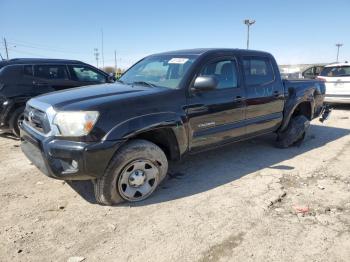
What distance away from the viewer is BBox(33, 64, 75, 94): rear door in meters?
6.88

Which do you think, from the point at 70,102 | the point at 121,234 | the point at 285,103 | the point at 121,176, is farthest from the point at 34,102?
the point at 285,103

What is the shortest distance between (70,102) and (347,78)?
31.1 feet

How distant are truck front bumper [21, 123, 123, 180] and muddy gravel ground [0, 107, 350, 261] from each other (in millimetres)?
511

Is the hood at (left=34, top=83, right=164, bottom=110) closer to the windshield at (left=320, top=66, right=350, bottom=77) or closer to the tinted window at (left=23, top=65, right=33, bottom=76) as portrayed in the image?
the tinted window at (left=23, top=65, right=33, bottom=76)

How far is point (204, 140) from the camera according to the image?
14.5 ft

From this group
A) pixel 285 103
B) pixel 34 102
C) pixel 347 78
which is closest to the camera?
pixel 34 102

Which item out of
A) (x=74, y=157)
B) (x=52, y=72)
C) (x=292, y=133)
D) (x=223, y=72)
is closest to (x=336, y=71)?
(x=292, y=133)

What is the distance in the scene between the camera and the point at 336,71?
10789mm

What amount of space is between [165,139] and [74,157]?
1.20m

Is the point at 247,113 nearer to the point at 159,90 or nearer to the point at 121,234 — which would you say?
the point at 159,90

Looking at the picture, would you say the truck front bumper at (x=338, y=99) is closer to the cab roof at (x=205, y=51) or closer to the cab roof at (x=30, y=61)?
the cab roof at (x=205, y=51)

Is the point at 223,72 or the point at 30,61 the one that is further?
the point at 30,61

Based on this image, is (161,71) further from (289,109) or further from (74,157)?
(289,109)

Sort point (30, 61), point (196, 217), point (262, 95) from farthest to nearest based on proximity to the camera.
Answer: point (30, 61) → point (262, 95) → point (196, 217)
